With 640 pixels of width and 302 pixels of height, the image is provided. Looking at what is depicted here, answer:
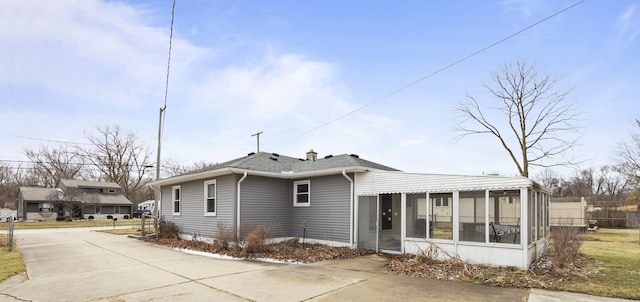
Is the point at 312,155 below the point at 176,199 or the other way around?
the other way around

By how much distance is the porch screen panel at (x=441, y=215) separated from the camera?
954cm

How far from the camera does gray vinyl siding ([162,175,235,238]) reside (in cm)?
1230

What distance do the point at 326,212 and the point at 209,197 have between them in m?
4.58

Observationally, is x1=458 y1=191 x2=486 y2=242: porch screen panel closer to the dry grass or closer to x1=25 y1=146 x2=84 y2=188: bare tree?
the dry grass

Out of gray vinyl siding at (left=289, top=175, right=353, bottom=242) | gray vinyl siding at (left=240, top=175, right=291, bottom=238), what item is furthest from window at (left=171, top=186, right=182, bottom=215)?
gray vinyl siding at (left=289, top=175, right=353, bottom=242)

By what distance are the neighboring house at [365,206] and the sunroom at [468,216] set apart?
2cm

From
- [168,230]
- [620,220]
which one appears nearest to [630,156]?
[620,220]

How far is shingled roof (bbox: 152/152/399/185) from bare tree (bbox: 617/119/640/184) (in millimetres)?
22929

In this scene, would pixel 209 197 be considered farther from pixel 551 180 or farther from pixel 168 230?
pixel 551 180

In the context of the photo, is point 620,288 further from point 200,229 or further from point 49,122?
point 49,122

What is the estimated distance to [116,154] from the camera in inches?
1793

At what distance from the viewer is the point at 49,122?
86.6ft

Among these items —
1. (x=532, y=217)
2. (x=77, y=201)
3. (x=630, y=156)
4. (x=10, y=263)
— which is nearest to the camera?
(x=532, y=217)

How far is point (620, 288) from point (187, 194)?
46.0ft
